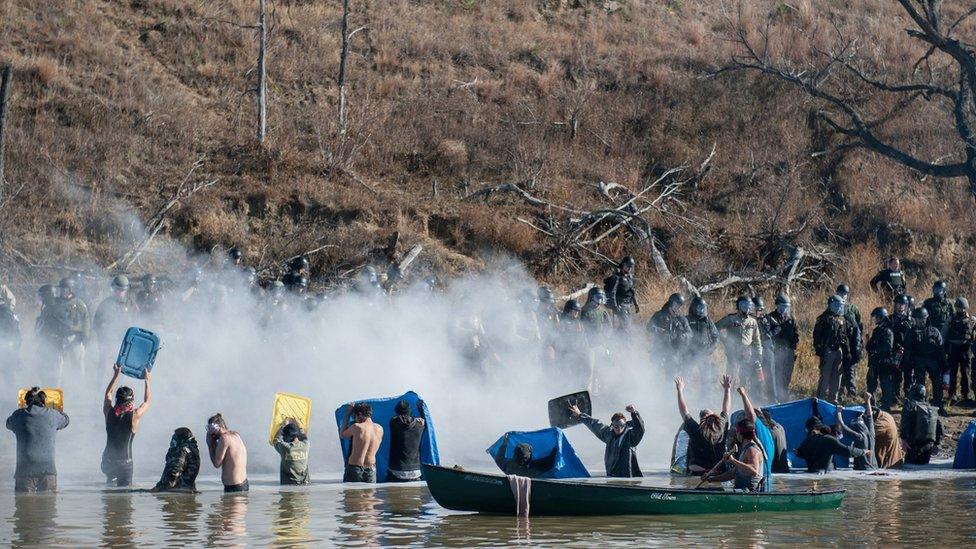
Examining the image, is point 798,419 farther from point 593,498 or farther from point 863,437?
point 593,498

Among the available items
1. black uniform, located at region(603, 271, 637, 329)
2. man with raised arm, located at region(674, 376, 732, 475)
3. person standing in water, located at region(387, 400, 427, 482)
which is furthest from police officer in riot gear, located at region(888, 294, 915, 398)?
person standing in water, located at region(387, 400, 427, 482)

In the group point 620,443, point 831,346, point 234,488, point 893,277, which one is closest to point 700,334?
point 831,346

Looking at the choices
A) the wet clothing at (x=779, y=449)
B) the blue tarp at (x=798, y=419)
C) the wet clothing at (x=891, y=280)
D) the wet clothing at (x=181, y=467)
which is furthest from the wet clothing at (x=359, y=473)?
the wet clothing at (x=891, y=280)

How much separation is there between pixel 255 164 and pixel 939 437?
18.1m

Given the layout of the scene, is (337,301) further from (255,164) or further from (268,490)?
(255,164)

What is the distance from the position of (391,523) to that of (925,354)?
11.2 m

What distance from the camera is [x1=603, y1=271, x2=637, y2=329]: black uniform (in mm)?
23266

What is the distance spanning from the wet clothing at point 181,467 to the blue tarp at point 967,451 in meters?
10.5

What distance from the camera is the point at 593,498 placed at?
1455 centimetres

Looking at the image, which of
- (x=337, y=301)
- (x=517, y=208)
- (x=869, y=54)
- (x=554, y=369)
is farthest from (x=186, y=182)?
(x=869, y=54)

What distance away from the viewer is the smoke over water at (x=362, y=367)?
855 inches

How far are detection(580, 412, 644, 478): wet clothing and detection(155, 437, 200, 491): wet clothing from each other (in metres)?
4.82

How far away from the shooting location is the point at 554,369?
2283 centimetres

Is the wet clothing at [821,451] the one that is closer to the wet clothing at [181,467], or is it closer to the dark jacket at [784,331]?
the dark jacket at [784,331]
